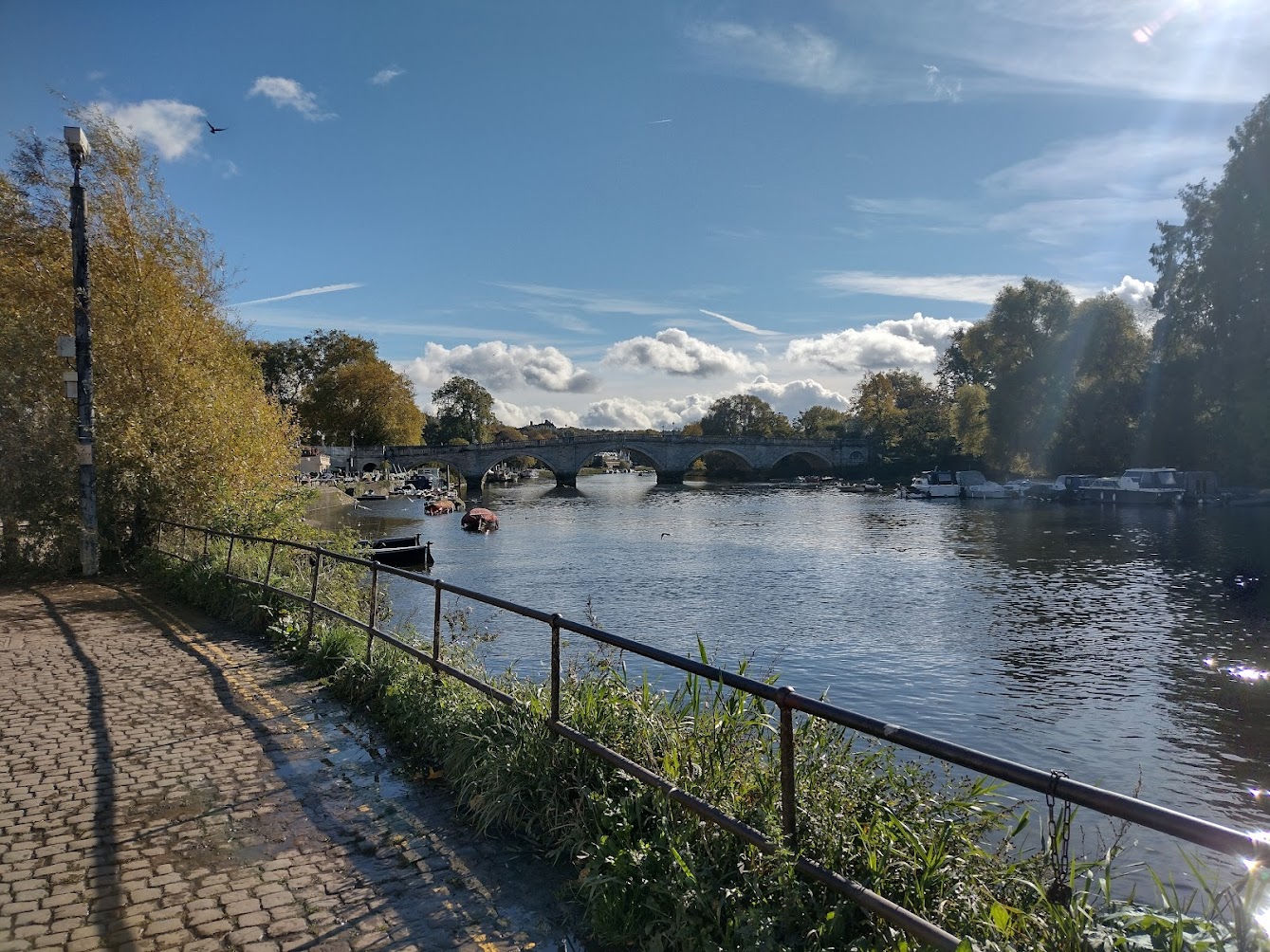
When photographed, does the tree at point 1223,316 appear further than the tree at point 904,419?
No

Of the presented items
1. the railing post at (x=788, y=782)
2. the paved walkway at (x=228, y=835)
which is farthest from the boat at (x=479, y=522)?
the railing post at (x=788, y=782)

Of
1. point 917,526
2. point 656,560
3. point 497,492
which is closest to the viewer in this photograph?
point 656,560

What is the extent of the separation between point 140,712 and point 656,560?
2518 centimetres

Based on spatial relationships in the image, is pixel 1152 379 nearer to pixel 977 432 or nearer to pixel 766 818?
pixel 977 432

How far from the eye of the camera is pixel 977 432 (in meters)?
72.6

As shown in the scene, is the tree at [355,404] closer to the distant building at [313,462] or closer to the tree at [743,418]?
the distant building at [313,462]

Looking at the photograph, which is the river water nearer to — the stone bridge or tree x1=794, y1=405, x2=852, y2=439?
the stone bridge

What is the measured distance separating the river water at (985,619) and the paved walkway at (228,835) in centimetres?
323

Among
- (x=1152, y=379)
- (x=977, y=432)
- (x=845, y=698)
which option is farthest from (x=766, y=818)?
(x=977, y=432)

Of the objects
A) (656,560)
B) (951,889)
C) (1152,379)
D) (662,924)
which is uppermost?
(1152,379)

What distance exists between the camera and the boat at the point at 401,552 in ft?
88.6

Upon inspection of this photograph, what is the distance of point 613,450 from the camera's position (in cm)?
9375

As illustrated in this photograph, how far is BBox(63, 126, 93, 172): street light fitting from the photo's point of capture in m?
11.9

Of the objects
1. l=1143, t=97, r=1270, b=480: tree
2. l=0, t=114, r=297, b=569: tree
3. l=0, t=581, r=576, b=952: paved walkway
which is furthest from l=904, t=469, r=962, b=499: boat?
l=0, t=581, r=576, b=952: paved walkway
